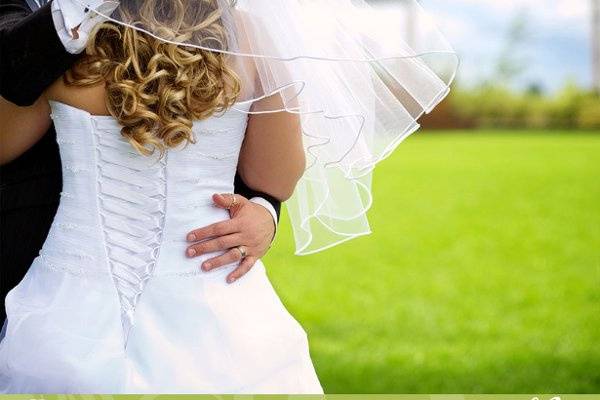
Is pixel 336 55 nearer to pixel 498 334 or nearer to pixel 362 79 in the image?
pixel 362 79

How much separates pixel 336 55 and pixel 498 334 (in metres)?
4.73

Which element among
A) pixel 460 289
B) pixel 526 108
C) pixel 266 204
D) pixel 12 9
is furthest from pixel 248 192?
pixel 526 108

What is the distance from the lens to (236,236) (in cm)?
160

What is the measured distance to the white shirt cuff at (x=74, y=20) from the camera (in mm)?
1393

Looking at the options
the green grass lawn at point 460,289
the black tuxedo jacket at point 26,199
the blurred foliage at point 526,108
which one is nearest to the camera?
the black tuxedo jacket at point 26,199

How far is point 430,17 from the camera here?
1658 millimetres

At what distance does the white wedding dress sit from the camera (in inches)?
57.9

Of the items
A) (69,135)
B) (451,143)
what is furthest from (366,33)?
(451,143)

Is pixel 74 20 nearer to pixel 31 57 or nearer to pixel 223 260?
pixel 31 57

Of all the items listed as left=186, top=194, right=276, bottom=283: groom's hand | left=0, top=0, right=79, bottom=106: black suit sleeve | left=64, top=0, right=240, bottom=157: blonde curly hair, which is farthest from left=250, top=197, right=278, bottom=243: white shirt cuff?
left=0, top=0, right=79, bottom=106: black suit sleeve

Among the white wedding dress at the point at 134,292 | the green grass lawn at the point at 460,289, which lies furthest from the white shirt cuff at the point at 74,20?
the green grass lawn at the point at 460,289

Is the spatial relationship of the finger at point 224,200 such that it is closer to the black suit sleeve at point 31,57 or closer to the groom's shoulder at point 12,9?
the black suit sleeve at point 31,57

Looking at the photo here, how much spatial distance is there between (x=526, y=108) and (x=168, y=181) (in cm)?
2515

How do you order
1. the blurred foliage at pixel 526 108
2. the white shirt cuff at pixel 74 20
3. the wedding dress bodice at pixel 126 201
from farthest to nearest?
the blurred foliage at pixel 526 108 → the wedding dress bodice at pixel 126 201 → the white shirt cuff at pixel 74 20
